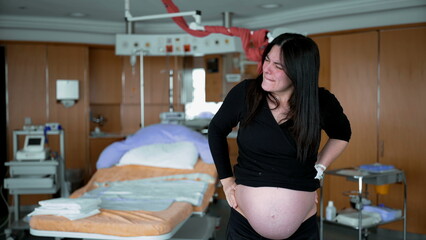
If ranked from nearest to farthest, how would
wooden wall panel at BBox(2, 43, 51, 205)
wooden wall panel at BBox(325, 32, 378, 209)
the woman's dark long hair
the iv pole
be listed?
the woman's dark long hair < the iv pole < wooden wall panel at BBox(325, 32, 378, 209) < wooden wall panel at BBox(2, 43, 51, 205)

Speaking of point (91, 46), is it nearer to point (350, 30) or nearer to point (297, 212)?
point (350, 30)

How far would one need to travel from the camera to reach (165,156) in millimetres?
3893

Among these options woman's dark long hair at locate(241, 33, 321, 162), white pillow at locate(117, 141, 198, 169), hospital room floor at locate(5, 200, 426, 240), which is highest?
woman's dark long hair at locate(241, 33, 321, 162)

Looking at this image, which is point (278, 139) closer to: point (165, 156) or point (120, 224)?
point (120, 224)

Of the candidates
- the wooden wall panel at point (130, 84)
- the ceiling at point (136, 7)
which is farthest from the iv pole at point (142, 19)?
the wooden wall panel at point (130, 84)

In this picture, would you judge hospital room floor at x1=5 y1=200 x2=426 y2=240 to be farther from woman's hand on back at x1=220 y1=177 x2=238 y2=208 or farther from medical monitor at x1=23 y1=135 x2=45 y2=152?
woman's hand on back at x1=220 y1=177 x2=238 y2=208

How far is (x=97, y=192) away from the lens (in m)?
3.20

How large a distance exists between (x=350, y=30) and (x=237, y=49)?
1.24m

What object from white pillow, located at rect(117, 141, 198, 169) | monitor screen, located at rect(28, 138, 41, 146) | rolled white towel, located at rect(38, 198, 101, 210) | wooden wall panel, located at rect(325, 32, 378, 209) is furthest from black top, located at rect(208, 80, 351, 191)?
wooden wall panel, located at rect(325, 32, 378, 209)

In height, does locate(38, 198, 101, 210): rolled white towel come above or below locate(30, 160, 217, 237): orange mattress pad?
above

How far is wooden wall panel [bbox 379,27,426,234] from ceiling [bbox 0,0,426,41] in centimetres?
28

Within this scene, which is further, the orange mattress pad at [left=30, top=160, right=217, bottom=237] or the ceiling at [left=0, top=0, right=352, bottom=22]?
the ceiling at [left=0, top=0, right=352, bottom=22]

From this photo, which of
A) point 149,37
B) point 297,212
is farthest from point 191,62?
point 297,212

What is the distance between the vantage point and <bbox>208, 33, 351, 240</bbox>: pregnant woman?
4.69 ft
